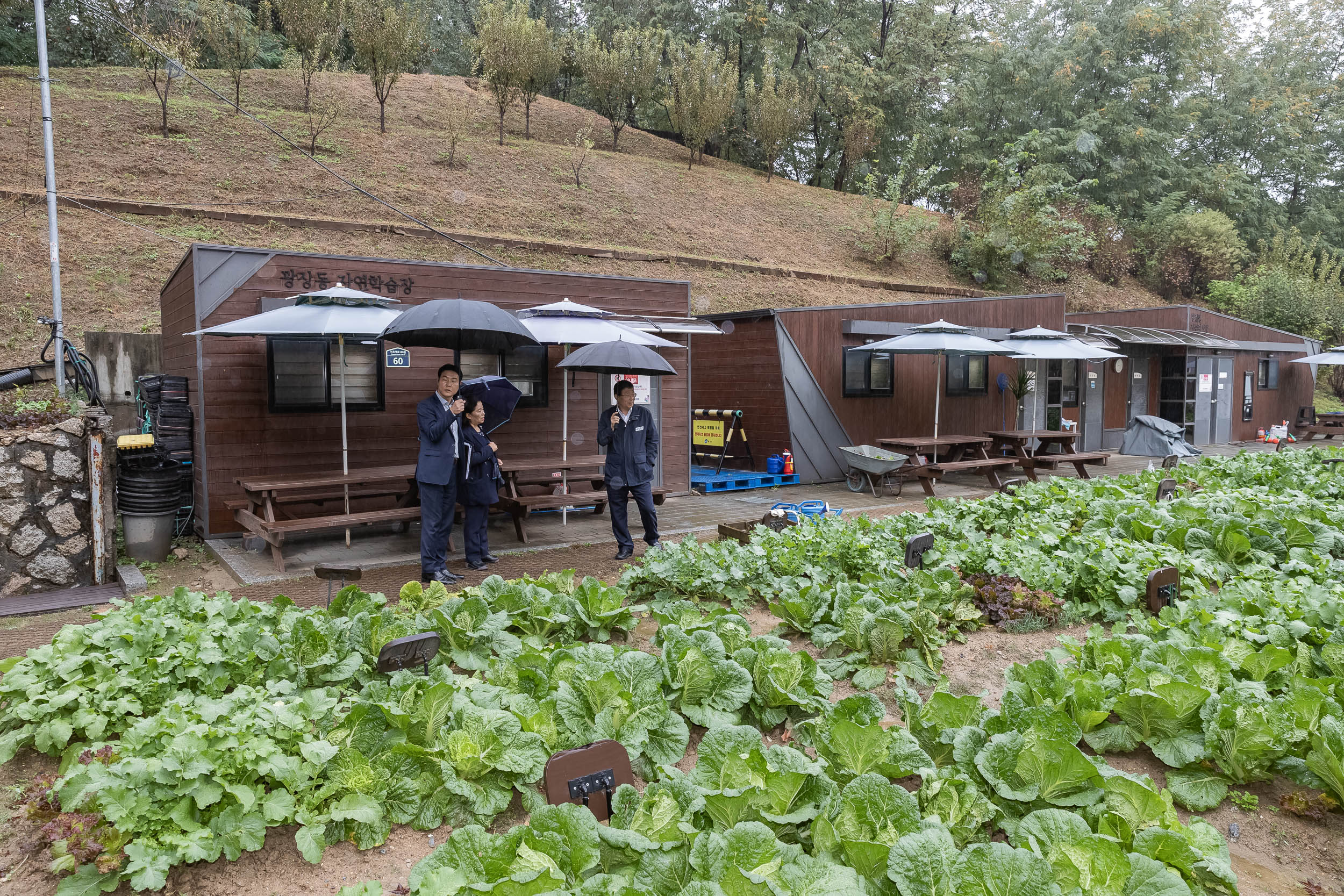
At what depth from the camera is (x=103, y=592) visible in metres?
6.40

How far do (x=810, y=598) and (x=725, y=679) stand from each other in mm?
1370

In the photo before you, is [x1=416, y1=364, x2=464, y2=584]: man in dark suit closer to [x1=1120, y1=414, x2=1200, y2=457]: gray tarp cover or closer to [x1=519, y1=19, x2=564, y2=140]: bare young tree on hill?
[x1=1120, y1=414, x2=1200, y2=457]: gray tarp cover

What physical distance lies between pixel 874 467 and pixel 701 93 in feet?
73.8

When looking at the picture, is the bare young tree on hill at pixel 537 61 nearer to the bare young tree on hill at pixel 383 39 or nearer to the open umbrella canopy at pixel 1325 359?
the bare young tree on hill at pixel 383 39

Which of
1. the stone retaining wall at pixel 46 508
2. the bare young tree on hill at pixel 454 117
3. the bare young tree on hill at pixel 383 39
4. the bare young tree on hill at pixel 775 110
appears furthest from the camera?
the bare young tree on hill at pixel 775 110

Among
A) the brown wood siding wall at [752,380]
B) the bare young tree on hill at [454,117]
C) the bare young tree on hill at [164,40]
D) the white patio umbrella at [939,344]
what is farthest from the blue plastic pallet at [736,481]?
the bare young tree on hill at [454,117]

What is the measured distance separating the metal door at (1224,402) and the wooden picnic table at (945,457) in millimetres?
10638

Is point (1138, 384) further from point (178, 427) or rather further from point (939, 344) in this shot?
point (178, 427)

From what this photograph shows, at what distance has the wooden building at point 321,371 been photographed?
7945 millimetres

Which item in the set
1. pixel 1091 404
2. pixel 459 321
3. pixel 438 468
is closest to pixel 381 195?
pixel 459 321

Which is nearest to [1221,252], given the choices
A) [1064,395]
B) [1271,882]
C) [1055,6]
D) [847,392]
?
[1055,6]

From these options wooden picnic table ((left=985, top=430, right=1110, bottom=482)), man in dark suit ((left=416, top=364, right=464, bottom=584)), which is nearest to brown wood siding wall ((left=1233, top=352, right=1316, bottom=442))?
wooden picnic table ((left=985, top=430, right=1110, bottom=482))

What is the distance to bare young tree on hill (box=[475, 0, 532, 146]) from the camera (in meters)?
26.1

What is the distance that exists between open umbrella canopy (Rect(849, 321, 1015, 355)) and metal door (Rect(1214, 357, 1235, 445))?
11618 millimetres
